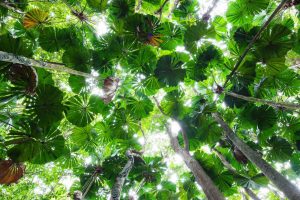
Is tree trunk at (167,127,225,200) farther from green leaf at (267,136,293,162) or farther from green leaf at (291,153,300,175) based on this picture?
green leaf at (291,153,300,175)

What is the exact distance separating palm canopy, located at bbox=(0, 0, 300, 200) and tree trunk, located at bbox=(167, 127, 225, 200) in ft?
0.10

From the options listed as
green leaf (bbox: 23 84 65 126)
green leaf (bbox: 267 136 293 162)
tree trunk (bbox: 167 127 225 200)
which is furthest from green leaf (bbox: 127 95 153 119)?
green leaf (bbox: 267 136 293 162)

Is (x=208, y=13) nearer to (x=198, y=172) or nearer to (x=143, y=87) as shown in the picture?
(x=143, y=87)

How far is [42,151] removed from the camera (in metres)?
3.67

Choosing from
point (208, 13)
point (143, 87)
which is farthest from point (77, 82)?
point (208, 13)

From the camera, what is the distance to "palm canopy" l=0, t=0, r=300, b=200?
11.3ft

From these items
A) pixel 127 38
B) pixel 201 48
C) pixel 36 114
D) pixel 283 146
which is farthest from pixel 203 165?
pixel 36 114

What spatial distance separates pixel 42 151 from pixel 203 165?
10.8ft

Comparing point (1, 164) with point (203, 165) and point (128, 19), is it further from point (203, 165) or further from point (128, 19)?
point (203, 165)

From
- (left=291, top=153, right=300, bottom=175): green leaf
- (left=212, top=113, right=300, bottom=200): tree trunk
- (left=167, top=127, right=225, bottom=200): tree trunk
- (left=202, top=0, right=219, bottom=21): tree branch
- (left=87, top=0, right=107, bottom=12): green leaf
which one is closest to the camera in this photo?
(left=212, top=113, right=300, bottom=200): tree trunk

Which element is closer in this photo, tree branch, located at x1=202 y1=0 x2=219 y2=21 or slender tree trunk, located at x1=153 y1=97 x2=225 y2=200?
slender tree trunk, located at x1=153 y1=97 x2=225 y2=200

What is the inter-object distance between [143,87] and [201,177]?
2.04m

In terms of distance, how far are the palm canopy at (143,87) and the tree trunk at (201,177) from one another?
31 mm

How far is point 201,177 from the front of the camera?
13.9 ft
